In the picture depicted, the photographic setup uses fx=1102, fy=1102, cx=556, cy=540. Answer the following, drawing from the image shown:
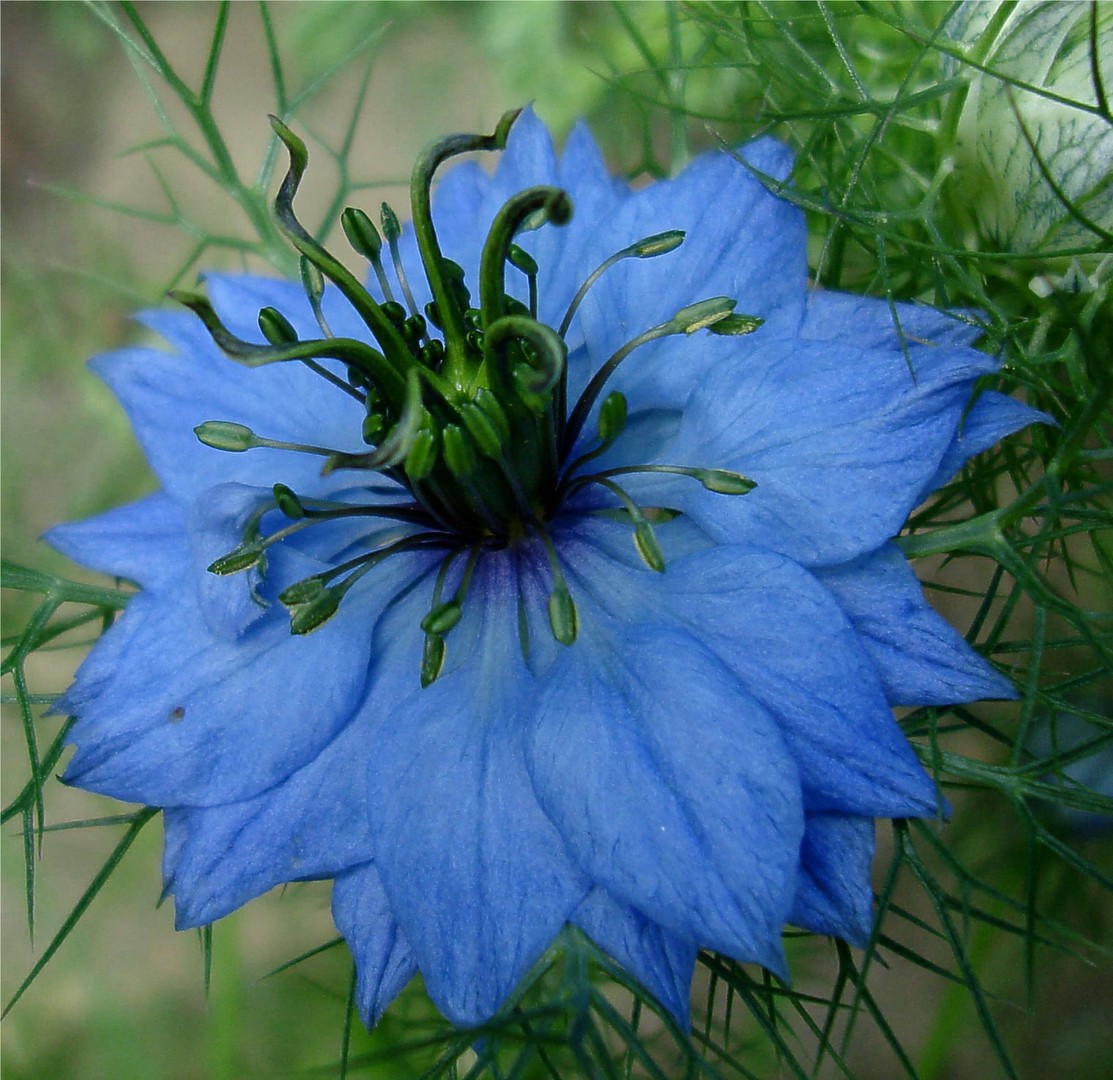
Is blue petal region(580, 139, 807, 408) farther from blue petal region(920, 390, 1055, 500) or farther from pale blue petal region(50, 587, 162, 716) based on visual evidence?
pale blue petal region(50, 587, 162, 716)

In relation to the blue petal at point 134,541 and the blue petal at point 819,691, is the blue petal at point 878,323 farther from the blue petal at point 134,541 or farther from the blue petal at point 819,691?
the blue petal at point 134,541

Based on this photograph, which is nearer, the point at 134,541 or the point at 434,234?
the point at 434,234

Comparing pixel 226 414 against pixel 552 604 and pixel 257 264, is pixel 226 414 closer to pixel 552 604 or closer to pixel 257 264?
pixel 552 604

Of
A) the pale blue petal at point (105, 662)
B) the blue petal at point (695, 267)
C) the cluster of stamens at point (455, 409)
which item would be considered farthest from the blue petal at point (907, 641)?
the pale blue petal at point (105, 662)

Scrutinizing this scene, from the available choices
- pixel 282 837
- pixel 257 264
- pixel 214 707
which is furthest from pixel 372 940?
pixel 257 264

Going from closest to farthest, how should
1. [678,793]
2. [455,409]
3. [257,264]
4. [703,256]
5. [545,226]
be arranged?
[678,793], [455,409], [703,256], [545,226], [257,264]

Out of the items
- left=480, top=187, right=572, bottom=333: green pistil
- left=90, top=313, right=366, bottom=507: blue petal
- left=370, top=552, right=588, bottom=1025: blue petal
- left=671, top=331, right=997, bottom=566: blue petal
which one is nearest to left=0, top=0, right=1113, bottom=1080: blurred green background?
left=671, top=331, right=997, bottom=566: blue petal

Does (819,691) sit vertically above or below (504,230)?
below
